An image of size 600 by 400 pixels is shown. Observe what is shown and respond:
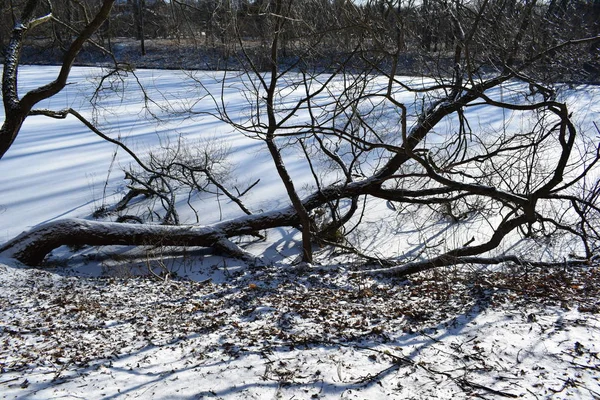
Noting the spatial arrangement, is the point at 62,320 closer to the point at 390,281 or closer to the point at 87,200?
the point at 390,281

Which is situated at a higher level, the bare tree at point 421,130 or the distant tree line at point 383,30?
the distant tree line at point 383,30

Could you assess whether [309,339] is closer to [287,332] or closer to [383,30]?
[287,332]

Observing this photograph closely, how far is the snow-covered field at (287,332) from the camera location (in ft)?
10.1

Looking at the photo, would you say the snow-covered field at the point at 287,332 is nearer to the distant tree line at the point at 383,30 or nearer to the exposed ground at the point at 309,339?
the exposed ground at the point at 309,339

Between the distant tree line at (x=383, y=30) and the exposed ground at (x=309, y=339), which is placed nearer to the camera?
the exposed ground at (x=309, y=339)

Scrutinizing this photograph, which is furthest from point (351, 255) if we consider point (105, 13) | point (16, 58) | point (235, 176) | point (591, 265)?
point (16, 58)

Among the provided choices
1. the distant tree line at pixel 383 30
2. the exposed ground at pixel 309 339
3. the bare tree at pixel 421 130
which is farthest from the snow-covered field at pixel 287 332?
the distant tree line at pixel 383 30

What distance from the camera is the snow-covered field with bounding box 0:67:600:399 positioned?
309cm

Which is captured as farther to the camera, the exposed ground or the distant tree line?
the distant tree line

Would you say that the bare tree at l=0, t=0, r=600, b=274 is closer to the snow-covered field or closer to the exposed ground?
the snow-covered field

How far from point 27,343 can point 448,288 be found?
413cm

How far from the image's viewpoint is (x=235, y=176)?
11.2 meters

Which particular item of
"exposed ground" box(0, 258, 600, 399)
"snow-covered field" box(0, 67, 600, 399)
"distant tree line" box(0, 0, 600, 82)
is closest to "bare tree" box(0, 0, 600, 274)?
"distant tree line" box(0, 0, 600, 82)

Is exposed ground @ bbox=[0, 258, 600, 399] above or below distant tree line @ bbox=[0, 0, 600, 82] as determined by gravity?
below
